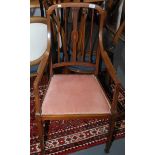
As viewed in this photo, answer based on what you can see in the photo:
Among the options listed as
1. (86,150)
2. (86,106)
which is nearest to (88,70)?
(86,106)

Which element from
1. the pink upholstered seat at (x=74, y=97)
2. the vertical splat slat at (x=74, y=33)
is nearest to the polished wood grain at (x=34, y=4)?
the vertical splat slat at (x=74, y=33)

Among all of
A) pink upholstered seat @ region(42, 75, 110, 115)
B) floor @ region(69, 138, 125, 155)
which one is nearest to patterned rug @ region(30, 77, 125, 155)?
floor @ region(69, 138, 125, 155)

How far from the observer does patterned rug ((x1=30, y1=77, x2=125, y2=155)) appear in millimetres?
1499

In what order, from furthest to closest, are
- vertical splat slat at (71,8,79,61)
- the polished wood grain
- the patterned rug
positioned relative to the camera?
the polished wood grain → the patterned rug → vertical splat slat at (71,8,79,61)

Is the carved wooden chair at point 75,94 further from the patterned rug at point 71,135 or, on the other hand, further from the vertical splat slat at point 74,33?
the patterned rug at point 71,135

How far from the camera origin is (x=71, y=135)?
160 cm

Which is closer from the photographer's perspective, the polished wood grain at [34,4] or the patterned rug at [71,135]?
the patterned rug at [71,135]

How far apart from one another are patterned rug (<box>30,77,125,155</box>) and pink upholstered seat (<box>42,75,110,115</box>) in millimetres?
408

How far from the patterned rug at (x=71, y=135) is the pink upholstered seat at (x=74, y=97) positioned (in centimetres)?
41

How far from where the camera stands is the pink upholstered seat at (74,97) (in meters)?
1.22

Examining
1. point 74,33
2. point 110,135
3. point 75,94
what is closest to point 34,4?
point 74,33

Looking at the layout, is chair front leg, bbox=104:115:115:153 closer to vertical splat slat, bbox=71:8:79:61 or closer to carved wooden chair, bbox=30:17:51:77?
vertical splat slat, bbox=71:8:79:61
